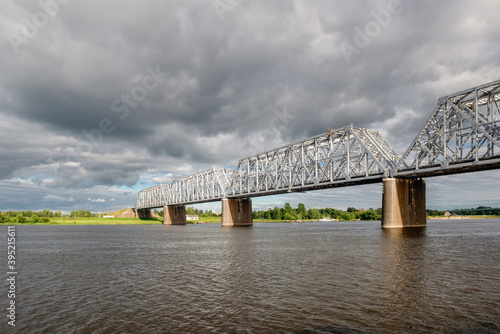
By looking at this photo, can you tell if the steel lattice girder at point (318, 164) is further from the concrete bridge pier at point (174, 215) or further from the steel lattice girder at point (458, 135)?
the concrete bridge pier at point (174, 215)

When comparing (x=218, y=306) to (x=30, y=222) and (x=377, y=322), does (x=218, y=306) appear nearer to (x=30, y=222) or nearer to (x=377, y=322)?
(x=377, y=322)

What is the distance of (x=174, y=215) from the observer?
19362 cm

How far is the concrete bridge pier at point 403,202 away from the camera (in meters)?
67.8

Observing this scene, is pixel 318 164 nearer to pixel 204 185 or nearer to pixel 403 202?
pixel 403 202

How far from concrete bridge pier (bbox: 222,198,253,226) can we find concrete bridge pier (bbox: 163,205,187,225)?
64.7 metres

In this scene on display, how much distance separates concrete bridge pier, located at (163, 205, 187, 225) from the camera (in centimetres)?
19038

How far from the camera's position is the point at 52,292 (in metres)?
18.1

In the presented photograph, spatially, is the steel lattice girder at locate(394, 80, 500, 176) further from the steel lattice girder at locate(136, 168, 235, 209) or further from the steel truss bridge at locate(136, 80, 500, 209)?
the steel lattice girder at locate(136, 168, 235, 209)

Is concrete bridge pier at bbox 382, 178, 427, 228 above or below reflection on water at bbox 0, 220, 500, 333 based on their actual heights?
above

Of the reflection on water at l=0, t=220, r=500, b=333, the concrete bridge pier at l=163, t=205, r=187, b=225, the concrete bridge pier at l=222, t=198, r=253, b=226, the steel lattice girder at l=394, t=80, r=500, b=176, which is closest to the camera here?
the reflection on water at l=0, t=220, r=500, b=333

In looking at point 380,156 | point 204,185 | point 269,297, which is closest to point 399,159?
point 380,156

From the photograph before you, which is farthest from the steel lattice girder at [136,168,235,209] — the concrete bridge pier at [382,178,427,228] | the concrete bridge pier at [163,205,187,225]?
the concrete bridge pier at [382,178,427,228]

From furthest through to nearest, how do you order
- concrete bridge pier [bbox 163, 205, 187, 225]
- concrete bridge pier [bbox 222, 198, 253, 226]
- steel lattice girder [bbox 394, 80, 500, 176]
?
concrete bridge pier [bbox 163, 205, 187, 225] → concrete bridge pier [bbox 222, 198, 253, 226] → steel lattice girder [bbox 394, 80, 500, 176]

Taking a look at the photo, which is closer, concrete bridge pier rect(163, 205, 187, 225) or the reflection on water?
the reflection on water
